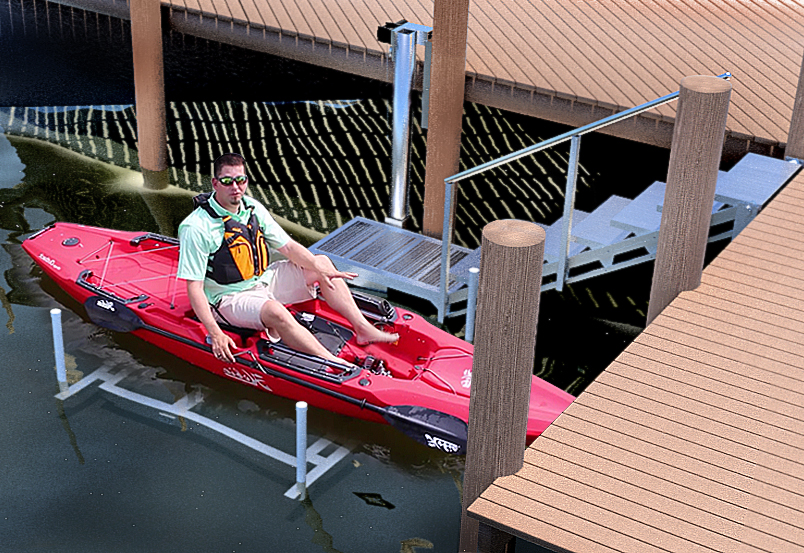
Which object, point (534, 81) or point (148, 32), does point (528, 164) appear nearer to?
point (534, 81)

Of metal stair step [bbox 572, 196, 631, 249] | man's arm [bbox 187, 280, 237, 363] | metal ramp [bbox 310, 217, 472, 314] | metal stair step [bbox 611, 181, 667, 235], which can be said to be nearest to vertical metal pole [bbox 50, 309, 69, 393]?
man's arm [bbox 187, 280, 237, 363]

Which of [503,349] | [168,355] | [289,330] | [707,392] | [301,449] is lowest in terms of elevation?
[168,355]

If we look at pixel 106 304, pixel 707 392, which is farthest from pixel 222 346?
pixel 707 392

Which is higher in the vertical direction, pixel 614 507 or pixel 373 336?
pixel 614 507

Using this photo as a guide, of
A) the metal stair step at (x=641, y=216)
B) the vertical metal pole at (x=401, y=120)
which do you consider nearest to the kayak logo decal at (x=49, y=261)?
the vertical metal pole at (x=401, y=120)

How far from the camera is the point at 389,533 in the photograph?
5949mm

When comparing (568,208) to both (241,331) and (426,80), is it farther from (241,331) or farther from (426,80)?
(241,331)

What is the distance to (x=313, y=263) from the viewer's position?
6.80 metres

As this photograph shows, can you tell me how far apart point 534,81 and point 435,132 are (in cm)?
84

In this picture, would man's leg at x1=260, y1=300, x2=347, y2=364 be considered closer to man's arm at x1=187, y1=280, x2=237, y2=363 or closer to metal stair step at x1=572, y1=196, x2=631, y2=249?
man's arm at x1=187, y1=280, x2=237, y2=363

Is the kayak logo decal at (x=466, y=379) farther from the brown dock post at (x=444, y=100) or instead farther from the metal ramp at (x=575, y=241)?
the brown dock post at (x=444, y=100)

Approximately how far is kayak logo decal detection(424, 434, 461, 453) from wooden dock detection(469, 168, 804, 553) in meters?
1.36

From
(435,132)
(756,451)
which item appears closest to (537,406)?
(756,451)

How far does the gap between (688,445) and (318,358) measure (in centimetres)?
260
